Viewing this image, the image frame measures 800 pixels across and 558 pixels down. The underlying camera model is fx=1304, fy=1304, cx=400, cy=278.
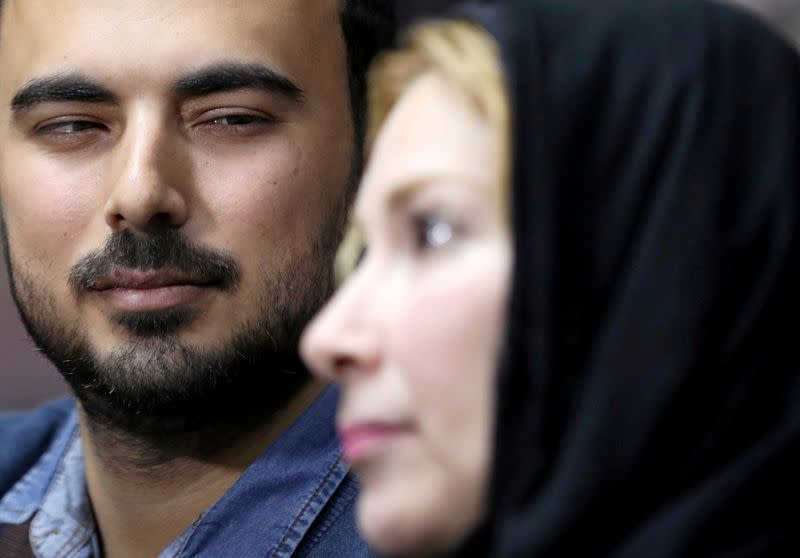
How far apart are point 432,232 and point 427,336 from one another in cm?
7

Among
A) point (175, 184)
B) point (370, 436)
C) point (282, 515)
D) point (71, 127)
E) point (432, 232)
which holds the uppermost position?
point (71, 127)

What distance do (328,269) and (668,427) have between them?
75cm

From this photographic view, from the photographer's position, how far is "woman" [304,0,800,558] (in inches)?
32.7

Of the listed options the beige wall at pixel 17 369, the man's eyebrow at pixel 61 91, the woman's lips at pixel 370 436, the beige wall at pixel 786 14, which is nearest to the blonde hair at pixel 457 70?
the woman's lips at pixel 370 436

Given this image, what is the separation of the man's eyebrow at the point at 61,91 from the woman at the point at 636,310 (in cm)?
70

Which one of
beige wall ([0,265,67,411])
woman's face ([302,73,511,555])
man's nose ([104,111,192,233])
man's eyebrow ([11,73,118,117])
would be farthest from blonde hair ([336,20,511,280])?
beige wall ([0,265,67,411])

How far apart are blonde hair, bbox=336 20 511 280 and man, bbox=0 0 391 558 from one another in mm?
426

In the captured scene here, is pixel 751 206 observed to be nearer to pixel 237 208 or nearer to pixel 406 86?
pixel 406 86

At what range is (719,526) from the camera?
2.75ft

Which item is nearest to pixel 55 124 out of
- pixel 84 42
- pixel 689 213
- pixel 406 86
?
pixel 84 42

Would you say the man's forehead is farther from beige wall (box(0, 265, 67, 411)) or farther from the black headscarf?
beige wall (box(0, 265, 67, 411))

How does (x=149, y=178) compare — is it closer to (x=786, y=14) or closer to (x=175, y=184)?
(x=175, y=184)

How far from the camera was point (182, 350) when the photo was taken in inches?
57.2

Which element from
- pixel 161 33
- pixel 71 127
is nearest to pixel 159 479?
pixel 71 127
